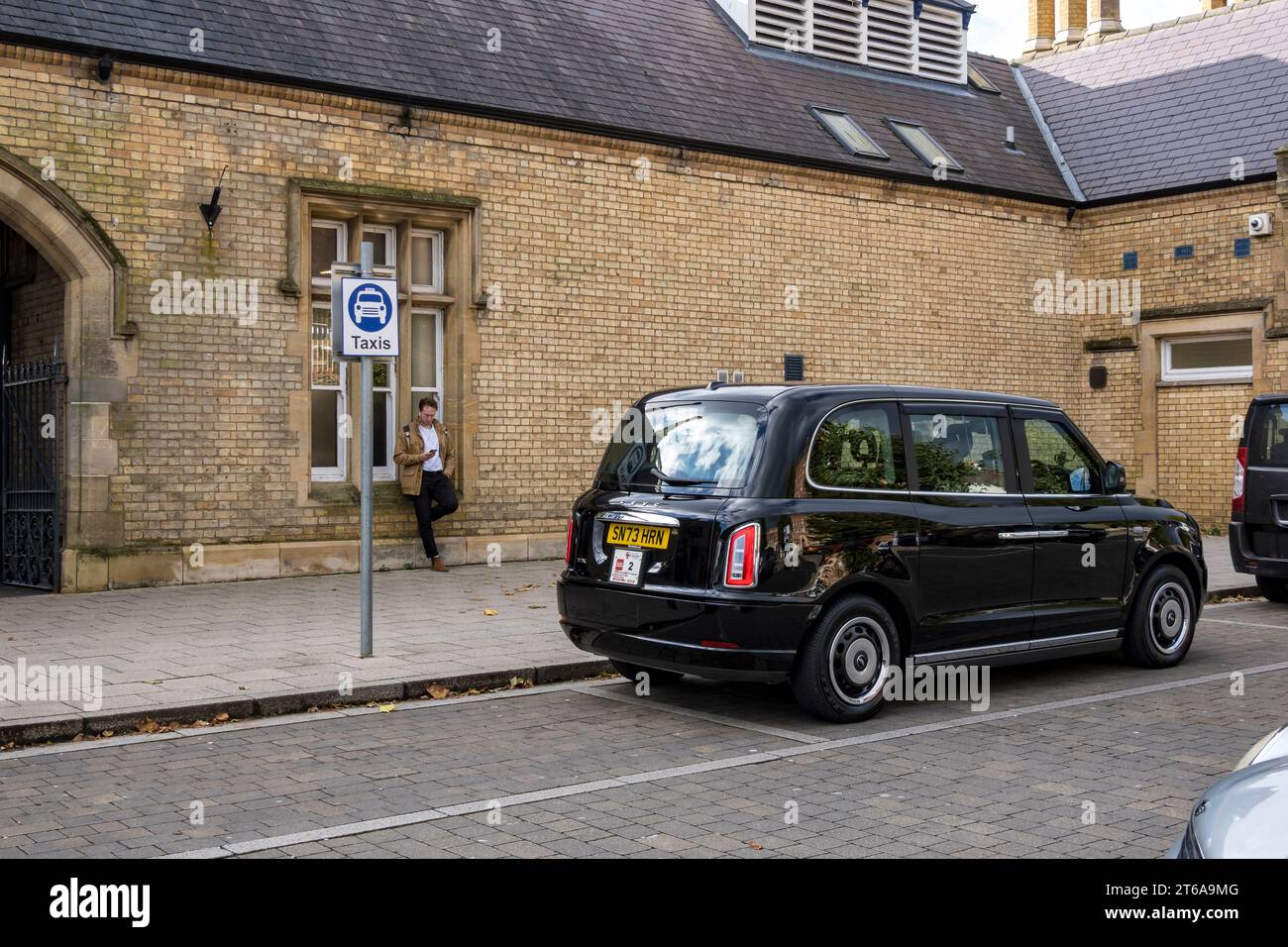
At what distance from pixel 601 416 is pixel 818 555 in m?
9.57

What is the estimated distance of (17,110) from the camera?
12.7m

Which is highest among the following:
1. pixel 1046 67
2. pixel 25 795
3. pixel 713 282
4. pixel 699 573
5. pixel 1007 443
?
pixel 1046 67

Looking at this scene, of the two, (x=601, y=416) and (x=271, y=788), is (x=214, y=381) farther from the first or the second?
(x=271, y=788)

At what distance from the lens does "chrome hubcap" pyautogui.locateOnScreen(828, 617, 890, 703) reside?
7.43 m

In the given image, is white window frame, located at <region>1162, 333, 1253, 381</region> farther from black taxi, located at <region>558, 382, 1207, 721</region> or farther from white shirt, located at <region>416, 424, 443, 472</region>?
black taxi, located at <region>558, 382, 1207, 721</region>

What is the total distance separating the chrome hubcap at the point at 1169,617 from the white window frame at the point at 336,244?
935 centimetres

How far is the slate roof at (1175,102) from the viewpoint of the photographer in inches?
829

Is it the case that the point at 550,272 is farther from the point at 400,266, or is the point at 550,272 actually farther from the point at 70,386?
the point at 70,386

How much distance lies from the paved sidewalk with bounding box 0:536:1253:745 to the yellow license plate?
1523mm

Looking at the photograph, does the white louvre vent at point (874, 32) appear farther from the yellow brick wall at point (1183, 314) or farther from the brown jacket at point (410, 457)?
the brown jacket at point (410, 457)

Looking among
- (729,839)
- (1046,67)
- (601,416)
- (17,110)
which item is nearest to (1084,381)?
(1046,67)

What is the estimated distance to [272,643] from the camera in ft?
32.5

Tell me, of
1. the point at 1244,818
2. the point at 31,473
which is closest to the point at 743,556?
the point at 1244,818

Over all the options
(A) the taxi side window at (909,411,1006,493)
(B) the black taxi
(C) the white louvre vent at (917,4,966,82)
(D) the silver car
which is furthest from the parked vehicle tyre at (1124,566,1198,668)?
(C) the white louvre vent at (917,4,966,82)
